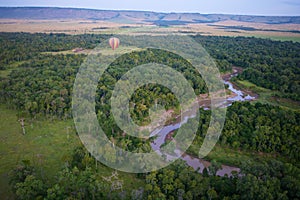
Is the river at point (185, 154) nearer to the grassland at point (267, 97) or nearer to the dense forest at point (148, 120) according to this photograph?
the dense forest at point (148, 120)

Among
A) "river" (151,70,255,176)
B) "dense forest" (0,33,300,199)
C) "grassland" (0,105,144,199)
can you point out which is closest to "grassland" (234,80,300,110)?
"dense forest" (0,33,300,199)

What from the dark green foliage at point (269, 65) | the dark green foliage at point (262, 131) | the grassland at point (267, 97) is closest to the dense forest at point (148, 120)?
the dark green foliage at point (262, 131)

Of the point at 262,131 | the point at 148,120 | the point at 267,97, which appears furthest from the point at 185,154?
the point at 267,97

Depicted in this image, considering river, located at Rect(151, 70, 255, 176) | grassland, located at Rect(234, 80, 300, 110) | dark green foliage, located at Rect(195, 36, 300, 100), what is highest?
dark green foliage, located at Rect(195, 36, 300, 100)

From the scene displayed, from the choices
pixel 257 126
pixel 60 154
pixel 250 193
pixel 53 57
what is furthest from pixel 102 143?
pixel 53 57

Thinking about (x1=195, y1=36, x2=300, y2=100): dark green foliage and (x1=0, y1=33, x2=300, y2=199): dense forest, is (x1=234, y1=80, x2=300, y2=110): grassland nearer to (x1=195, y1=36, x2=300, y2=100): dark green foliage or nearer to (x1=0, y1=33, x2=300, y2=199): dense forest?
(x1=195, y1=36, x2=300, y2=100): dark green foliage

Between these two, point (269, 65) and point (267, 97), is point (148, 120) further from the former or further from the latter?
point (269, 65)
